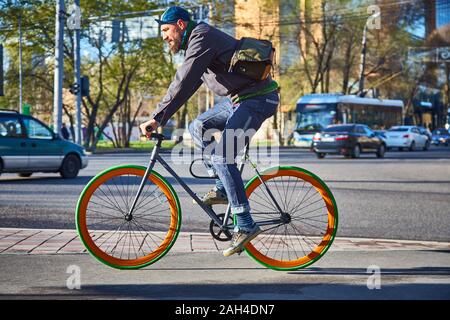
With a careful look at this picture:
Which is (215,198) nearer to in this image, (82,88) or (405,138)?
(82,88)

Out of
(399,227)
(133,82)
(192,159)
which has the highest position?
(133,82)

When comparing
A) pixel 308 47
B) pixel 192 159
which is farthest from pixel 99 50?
pixel 192 159

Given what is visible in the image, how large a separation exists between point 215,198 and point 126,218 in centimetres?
65

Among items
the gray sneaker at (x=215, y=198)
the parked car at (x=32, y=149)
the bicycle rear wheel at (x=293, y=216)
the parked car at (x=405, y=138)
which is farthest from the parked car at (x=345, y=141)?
the gray sneaker at (x=215, y=198)

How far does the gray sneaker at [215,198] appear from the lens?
546cm

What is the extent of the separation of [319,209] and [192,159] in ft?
3.23

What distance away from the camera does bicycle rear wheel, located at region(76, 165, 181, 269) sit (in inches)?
209

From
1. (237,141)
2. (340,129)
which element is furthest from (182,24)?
(340,129)

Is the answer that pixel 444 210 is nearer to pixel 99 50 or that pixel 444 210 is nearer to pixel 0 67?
pixel 0 67

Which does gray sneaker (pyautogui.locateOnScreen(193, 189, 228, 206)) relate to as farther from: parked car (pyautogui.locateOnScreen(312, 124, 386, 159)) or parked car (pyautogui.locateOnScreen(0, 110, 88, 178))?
parked car (pyautogui.locateOnScreen(312, 124, 386, 159))

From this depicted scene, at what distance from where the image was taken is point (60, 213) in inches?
378

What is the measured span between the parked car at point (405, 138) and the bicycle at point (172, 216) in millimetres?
39701

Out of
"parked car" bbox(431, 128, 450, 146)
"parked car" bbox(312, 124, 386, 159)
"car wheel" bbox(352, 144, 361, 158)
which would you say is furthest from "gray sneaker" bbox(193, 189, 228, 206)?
"parked car" bbox(431, 128, 450, 146)

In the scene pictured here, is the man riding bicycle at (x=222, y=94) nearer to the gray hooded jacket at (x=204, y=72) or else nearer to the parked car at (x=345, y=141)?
the gray hooded jacket at (x=204, y=72)
